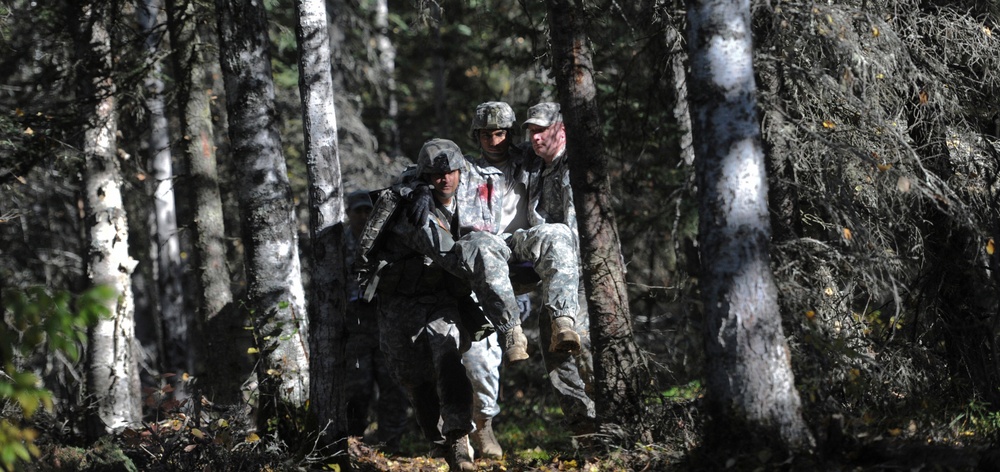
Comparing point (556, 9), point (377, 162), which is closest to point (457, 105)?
point (377, 162)

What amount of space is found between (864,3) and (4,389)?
235 inches

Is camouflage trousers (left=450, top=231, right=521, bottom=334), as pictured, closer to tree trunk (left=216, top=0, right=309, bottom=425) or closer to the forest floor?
the forest floor

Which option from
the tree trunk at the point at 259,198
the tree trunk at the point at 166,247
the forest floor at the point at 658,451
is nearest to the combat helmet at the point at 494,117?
the tree trunk at the point at 259,198

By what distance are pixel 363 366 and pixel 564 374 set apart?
323 cm

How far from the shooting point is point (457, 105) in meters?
18.9

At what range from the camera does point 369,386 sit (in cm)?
979

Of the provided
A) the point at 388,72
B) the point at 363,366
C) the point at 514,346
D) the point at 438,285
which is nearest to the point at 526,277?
the point at 438,285

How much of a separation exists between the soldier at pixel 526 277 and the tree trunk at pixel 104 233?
15.0ft

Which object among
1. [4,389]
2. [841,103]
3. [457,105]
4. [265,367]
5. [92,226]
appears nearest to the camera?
[4,389]

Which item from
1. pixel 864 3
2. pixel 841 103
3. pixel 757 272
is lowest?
pixel 757 272

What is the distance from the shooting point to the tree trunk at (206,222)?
10656 mm

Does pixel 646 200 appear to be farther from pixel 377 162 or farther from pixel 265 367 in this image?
pixel 265 367

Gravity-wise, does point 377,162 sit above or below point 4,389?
above

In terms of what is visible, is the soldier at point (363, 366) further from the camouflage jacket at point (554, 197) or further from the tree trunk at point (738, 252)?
the tree trunk at point (738, 252)
